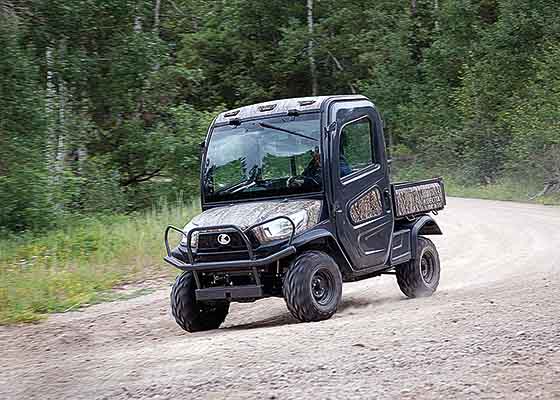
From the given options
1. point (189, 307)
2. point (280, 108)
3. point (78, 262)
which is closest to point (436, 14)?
point (78, 262)

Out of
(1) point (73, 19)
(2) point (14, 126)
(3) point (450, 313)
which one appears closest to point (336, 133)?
(3) point (450, 313)

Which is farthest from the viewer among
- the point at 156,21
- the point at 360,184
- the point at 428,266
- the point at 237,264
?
the point at 156,21

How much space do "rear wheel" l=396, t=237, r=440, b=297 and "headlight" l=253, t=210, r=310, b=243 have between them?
252 centimetres

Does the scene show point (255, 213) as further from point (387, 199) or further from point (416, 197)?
point (416, 197)

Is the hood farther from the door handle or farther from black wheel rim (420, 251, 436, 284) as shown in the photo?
black wheel rim (420, 251, 436, 284)

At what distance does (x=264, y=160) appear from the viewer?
9594mm

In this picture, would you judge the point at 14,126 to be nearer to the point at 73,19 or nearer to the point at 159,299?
the point at 73,19

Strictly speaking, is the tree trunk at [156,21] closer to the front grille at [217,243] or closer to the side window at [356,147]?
the side window at [356,147]

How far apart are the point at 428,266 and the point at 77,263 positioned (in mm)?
6000

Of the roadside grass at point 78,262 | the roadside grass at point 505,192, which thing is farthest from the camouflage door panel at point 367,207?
the roadside grass at point 505,192

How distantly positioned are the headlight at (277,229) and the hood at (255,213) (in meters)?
0.07

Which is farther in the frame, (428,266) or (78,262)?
(78,262)

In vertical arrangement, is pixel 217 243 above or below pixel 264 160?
below

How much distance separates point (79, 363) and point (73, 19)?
15.6m
